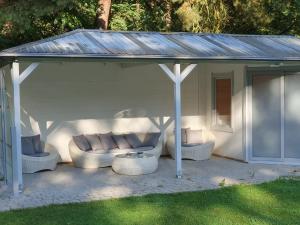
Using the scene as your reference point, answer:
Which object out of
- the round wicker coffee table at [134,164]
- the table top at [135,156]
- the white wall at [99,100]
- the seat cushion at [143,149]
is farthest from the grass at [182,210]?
the white wall at [99,100]

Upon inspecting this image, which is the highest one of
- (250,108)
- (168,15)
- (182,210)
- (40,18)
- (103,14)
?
(168,15)

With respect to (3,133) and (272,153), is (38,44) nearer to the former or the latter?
(3,133)

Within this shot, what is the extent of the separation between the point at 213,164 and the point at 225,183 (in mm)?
2145

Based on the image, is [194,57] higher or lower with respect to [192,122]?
higher

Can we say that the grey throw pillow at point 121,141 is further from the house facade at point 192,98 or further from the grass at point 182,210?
the grass at point 182,210

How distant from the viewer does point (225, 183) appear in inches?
348

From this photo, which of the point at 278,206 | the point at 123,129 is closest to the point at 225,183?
the point at 278,206

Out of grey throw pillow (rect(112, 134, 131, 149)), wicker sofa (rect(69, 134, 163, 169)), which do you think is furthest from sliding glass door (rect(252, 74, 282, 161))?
grey throw pillow (rect(112, 134, 131, 149))

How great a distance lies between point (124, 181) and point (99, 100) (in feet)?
10.5

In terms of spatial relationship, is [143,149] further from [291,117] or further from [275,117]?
[291,117]

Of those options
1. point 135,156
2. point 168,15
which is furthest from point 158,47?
point 168,15

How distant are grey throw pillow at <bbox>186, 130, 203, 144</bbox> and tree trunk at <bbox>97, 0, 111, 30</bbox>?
5.75 m

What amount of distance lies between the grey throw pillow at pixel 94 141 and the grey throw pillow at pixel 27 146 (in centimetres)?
129

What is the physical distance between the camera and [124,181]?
9.15 metres
